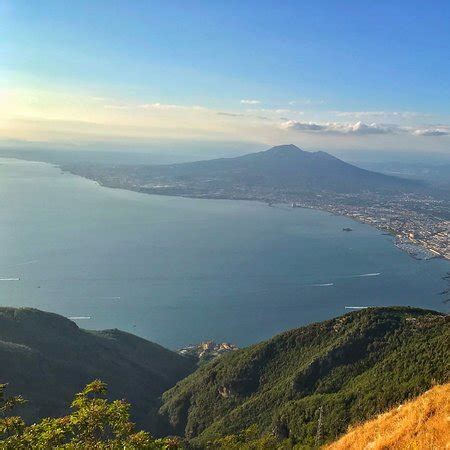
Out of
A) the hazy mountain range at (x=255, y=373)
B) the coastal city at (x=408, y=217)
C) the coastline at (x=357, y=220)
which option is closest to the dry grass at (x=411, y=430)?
the hazy mountain range at (x=255, y=373)

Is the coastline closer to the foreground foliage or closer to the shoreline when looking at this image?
the shoreline

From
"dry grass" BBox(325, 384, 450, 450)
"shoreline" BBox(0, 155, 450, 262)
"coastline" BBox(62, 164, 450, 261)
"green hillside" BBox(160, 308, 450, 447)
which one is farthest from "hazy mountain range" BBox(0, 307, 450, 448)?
"coastline" BBox(62, 164, 450, 261)

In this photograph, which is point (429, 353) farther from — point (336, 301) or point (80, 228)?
point (80, 228)

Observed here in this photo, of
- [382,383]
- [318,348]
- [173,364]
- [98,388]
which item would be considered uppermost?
[98,388]

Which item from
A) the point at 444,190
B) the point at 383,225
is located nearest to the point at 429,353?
the point at 383,225

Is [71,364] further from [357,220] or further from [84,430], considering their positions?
[357,220]

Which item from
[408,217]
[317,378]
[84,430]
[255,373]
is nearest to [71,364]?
[255,373]
